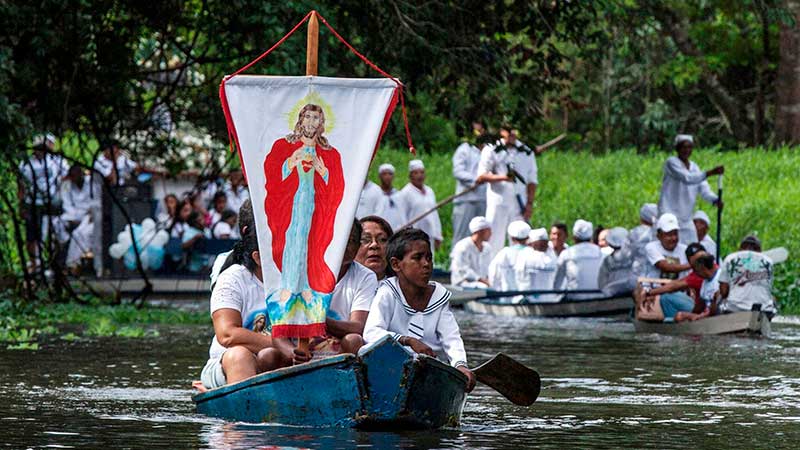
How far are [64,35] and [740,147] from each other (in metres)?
20.6

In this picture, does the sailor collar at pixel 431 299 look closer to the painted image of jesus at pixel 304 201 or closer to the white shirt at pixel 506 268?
the painted image of jesus at pixel 304 201

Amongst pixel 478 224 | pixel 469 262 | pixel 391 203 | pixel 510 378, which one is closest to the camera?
pixel 510 378

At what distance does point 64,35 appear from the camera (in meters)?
19.9

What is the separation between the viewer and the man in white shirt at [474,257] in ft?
83.5

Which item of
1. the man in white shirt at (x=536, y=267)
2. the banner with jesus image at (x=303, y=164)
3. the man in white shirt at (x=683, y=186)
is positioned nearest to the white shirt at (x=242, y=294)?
the banner with jesus image at (x=303, y=164)

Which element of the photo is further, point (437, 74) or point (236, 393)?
point (437, 74)

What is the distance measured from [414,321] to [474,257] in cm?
1501

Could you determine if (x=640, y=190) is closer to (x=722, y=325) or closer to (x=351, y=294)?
(x=722, y=325)

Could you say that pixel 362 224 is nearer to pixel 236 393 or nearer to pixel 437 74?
pixel 236 393

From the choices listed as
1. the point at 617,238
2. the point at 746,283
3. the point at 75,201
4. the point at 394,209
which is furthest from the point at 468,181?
the point at 746,283

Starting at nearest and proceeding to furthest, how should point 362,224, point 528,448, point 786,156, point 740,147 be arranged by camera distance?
point 528,448, point 362,224, point 786,156, point 740,147

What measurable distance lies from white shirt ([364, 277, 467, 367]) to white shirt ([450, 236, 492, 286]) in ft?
48.0

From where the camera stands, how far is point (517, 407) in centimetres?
1227

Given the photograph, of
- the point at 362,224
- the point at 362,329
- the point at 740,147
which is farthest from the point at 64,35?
the point at 740,147
